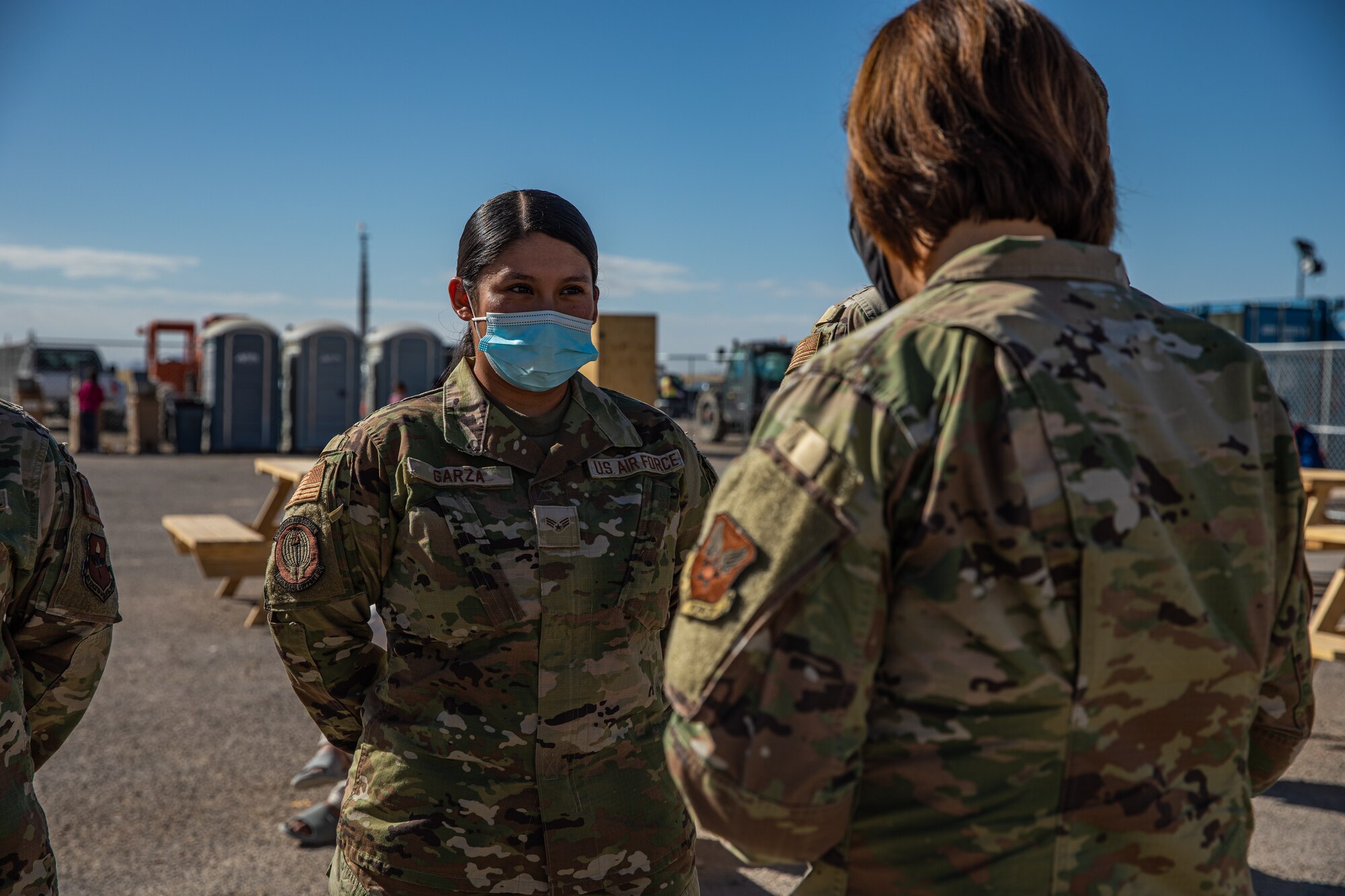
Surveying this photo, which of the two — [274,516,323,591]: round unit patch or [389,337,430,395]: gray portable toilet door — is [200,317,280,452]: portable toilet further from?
[274,516,323,591]: round unit patch

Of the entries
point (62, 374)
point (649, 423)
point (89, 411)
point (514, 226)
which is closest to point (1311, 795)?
point (649, 423)

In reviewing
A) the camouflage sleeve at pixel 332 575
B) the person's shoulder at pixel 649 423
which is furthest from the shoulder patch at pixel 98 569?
the person's shoulder at pixel 649 423

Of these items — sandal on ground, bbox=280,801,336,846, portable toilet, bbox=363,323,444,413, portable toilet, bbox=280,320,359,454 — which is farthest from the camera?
portable toilet, bbox=363,323,444,413

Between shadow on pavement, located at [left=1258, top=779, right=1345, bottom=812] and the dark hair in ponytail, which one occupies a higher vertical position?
the dark hair in ponytail

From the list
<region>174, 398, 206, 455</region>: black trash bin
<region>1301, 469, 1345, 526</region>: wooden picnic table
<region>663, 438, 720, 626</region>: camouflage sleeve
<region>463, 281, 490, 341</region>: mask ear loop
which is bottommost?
<region>174, 398, 206, 455</region>: black trash bin

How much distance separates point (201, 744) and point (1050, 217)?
4730mm

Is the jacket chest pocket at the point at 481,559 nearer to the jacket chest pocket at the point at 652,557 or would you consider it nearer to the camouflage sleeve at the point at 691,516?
the jacket chest pocket at the point at 652,557

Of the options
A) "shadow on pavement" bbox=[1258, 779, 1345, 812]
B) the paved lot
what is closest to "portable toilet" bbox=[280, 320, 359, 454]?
the paved lot

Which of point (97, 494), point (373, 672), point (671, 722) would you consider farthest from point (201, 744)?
point (97, 494)

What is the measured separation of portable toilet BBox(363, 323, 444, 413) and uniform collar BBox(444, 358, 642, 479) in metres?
18.9

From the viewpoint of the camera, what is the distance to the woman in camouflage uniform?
80.7 inches

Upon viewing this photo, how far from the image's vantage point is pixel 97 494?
13797mm

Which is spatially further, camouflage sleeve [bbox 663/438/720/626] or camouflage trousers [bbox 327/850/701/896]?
camouflage sleeve [bbox 663/438/720/626]

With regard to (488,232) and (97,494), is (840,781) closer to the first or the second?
(488,232)
